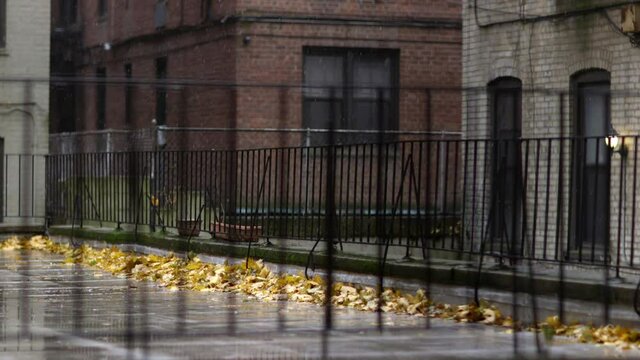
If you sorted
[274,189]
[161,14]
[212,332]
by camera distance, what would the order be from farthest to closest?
[161,14], [274,189], [212,332]

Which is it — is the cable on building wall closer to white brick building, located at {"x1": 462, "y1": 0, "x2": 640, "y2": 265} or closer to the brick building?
white brick building, located at {"x1": 462, "y1": 0, "x2": 640, "y2": 265}

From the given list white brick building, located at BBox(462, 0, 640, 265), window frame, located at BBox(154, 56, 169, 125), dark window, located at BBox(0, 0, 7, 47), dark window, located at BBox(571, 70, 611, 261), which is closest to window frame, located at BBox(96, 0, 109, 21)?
window frame, located at BBox(154, 56, 169, 125)

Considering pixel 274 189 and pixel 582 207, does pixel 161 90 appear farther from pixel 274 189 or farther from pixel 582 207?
pixel 274 189

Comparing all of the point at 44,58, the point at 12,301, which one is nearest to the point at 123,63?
the point at 44,58

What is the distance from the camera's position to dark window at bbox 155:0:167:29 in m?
28.4

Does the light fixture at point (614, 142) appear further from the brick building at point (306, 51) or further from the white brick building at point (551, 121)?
the brick building at point (306, 51)

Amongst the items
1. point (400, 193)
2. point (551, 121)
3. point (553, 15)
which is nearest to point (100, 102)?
point (400, 193)

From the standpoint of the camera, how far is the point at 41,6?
27.4 m

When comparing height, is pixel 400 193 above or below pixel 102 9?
below

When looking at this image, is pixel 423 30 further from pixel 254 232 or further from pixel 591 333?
pixel 591 333

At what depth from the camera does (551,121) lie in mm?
17641

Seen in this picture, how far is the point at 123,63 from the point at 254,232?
50.9ft

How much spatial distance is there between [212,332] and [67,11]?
931 inches

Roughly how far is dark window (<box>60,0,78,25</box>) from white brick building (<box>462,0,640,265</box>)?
1446 centimetres
